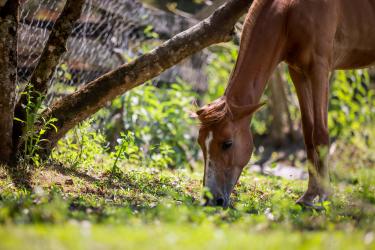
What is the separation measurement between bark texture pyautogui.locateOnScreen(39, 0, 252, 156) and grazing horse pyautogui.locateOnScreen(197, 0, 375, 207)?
0.42 meters

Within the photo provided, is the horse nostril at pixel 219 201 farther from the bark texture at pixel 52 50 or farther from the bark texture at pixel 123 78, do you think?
the bark texture at pixel 52 50

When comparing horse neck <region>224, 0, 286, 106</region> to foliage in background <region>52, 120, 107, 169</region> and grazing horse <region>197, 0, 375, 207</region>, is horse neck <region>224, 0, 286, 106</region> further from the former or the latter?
foliage in background <region>52, 120, 107, 169</region>

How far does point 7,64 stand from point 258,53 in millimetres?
1843

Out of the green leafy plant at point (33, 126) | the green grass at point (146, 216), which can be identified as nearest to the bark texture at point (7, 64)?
the green leafy plant at point (33, 126)

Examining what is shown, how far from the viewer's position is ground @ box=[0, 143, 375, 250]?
7.55 feet

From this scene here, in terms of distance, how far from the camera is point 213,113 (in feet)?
14.2

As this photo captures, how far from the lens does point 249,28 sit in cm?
468

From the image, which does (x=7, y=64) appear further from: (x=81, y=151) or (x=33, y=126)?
(x=81, y=151)

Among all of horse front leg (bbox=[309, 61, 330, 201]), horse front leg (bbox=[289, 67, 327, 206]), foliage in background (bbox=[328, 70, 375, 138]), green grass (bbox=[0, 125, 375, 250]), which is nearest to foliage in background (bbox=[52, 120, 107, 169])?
green grass (bbox=[0, 125, 375, 250])

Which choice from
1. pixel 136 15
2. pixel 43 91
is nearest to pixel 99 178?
pixel 43 91

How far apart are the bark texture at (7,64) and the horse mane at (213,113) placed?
1.35 metres

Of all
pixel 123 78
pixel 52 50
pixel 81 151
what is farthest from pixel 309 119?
pixel 52 50

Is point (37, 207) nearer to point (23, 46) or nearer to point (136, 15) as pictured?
point (23, 46)

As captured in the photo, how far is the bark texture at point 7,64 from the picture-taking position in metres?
4.20
